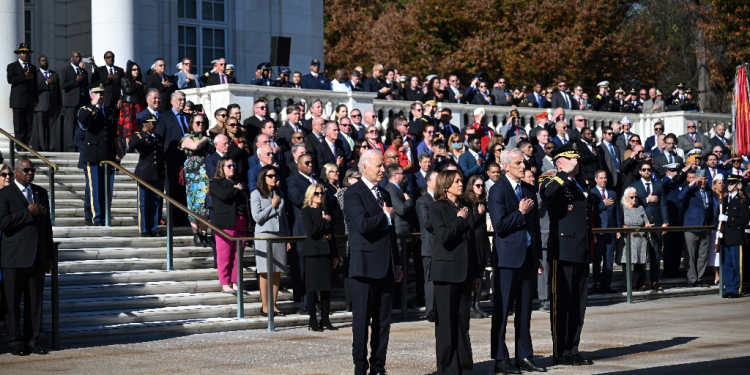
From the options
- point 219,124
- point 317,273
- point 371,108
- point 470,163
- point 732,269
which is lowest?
point 732,269

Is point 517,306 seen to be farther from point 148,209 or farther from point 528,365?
point 148,209

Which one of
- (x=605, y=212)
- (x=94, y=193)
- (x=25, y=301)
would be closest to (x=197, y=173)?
(x=94, y=193)

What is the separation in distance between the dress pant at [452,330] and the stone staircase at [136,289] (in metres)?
4.95

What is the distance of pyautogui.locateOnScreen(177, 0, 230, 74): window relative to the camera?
99.3 feet

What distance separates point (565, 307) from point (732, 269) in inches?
349

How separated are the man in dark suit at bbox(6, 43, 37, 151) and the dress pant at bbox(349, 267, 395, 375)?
12.4 meters

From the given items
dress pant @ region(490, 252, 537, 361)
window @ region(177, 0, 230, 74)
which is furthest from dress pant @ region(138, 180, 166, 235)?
window @ region(177, 0, 230, 74)

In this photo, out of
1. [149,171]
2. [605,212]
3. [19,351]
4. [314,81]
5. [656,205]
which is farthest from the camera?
[314,81]

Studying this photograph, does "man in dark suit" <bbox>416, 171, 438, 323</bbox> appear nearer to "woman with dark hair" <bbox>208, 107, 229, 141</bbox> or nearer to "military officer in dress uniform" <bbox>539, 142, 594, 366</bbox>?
"military officer in dress uniform" <bbox>539, 142, 594, 366</bbox>

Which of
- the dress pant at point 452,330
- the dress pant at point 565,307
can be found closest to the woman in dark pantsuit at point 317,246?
the dress pant at point 565,307

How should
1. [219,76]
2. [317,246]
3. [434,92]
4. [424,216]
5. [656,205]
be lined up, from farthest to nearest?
[434,92]
[219,76]
[656,205]
[424,216]
[317,246]

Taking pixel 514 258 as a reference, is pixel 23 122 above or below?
above

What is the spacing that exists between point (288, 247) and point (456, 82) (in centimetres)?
1277

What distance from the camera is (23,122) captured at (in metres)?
22.0
